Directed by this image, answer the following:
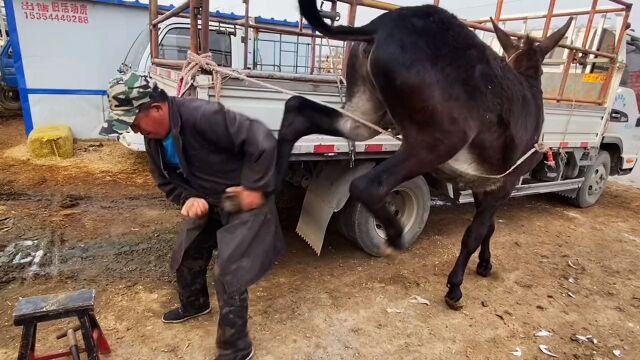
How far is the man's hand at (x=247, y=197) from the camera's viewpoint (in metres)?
1.91

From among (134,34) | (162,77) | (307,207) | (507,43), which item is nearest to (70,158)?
(134,34)

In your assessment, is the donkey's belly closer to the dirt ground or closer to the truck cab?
the dirt ground

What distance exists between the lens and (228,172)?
208cm

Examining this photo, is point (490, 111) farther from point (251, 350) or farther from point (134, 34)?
point (134, 34)

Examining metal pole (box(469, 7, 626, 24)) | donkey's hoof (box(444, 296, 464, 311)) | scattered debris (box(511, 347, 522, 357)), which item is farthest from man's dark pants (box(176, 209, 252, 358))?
metal pole (box(469, 7, 626, 24))

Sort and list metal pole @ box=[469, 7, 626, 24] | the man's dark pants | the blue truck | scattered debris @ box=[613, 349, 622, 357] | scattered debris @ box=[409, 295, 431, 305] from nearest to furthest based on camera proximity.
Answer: the man's dark pants < scattered debris @ box=[613, 349, 622, 357] < scattered debris @ box=[409, 295, 431, 305] < metal pole @ box=[469, 7, 626, 24] < the blue truck

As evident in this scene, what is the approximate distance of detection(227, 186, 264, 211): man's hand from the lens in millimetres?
1909

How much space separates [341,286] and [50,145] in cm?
550

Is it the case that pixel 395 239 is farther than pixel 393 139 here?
No

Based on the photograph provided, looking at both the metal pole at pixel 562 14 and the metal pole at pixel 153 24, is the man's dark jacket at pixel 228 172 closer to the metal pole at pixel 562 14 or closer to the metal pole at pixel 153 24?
the metal pole at pixel 153 24

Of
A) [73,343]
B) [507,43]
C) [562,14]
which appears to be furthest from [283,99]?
[562,14]

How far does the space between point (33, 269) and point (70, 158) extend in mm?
3876

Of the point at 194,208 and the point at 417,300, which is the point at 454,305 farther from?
the point at 194,208

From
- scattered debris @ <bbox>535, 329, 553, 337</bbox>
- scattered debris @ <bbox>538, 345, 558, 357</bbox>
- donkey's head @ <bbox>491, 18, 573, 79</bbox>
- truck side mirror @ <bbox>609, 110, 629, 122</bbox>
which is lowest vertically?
scattered debris @ <bbox>535, 329, 553, 337</bbox>
